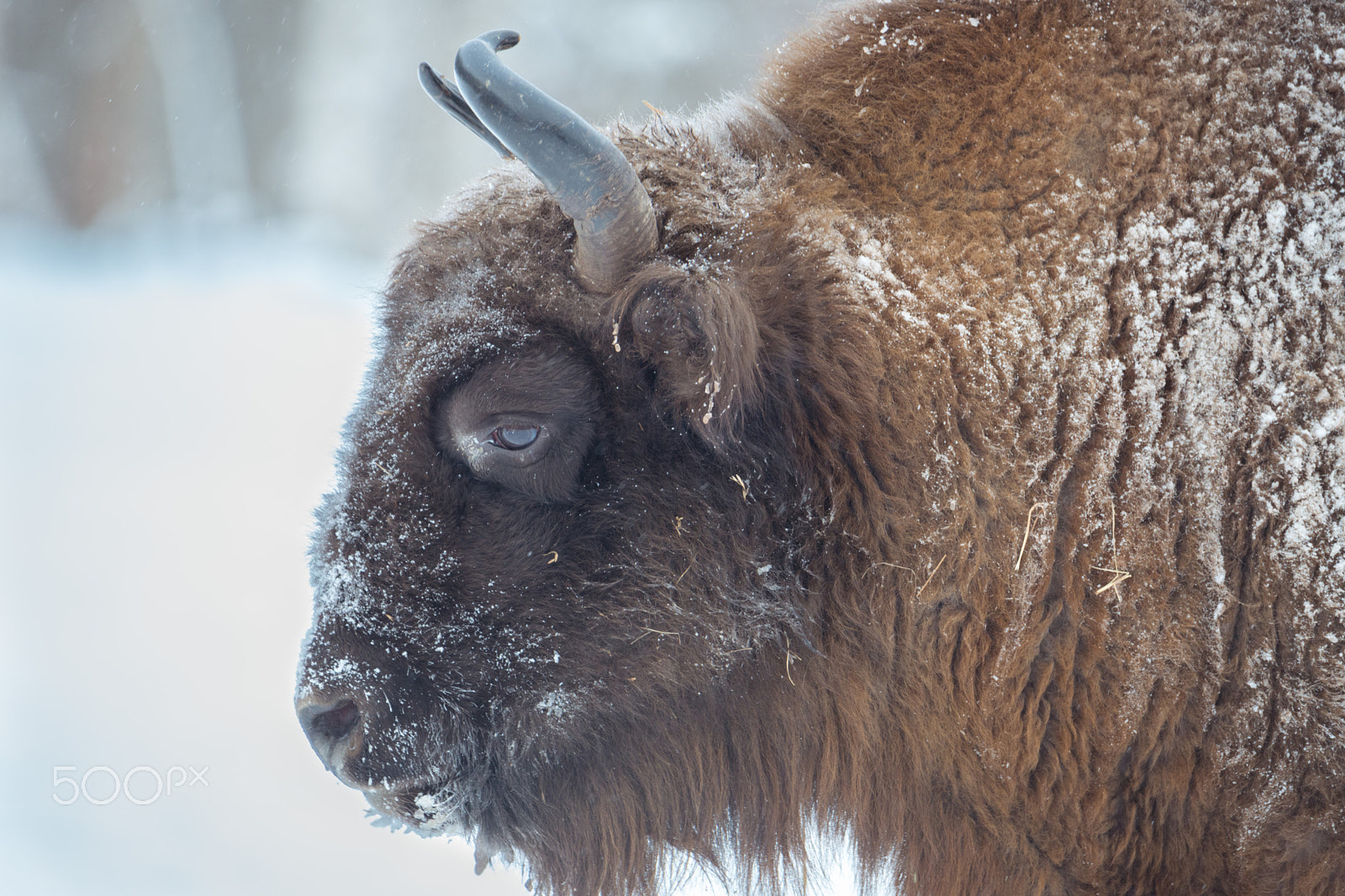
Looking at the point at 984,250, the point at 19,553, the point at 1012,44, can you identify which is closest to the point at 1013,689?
the point at 984,250

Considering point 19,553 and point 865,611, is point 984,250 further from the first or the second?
point 19,553

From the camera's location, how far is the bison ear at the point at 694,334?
1847mm

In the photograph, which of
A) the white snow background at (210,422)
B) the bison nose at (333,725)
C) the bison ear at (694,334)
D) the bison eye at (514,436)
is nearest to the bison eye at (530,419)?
the bison eye at (514,436)

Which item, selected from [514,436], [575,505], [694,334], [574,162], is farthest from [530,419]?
[574,162]

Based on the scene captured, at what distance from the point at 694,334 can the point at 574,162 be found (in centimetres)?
41

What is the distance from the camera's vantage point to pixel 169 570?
5.48m

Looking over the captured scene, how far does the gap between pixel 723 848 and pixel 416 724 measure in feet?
2.96

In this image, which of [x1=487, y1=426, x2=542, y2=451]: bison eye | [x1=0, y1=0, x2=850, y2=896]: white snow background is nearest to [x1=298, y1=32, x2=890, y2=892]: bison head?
[x1=487, y1=426, x2=542, y2=451]: bison eye

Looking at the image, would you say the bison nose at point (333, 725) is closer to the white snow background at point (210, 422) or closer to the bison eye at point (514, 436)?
the bison eye at point (514, 436)

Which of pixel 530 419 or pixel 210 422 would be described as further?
pixel 210 422

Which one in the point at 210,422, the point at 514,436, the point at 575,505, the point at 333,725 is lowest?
the point at 333,725

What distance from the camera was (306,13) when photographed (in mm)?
10617

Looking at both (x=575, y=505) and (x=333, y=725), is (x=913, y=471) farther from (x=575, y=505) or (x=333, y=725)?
(x=333, y=725)

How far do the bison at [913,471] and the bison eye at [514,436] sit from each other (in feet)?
0.06
